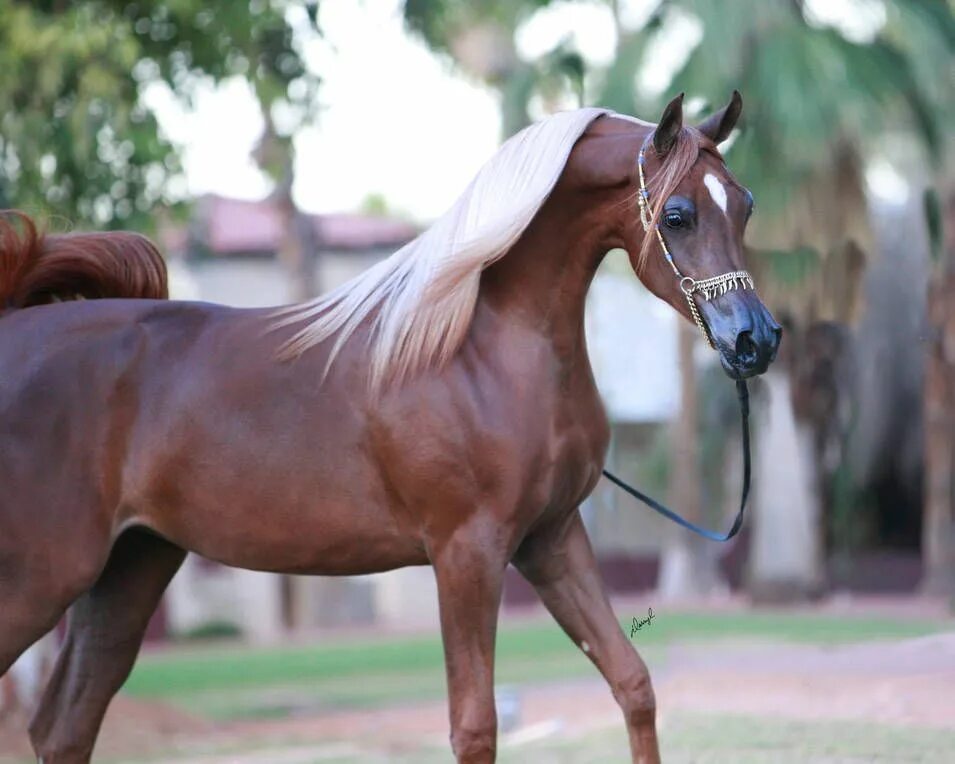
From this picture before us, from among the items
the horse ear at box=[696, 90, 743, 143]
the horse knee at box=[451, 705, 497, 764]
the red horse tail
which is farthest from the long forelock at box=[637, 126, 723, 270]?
the red horse tail

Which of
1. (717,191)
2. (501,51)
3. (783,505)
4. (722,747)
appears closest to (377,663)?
(783,505)

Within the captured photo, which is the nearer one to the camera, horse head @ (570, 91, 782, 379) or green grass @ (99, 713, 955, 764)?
horse head @ (570, 91, 782, 379)

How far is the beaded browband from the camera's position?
173 inches

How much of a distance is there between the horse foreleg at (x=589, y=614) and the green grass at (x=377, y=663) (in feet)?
27.7

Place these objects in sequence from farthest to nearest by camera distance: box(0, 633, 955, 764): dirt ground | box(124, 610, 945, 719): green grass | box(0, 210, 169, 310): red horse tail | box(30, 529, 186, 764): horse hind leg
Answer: box(124, 610, 945, 719): green grass, box(0, 633, 955, 764): dirt ground, box(0, 210, 169, 310): red horse tail, box(30, 529, 186, 764): horse hind leg

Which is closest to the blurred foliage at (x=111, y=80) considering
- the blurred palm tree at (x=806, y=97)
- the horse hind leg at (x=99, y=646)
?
the blurred palm tree at (x=806, y=97)

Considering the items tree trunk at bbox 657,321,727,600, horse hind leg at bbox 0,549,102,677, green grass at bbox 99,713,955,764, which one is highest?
horse hind leg at bbox 0,549,102,677

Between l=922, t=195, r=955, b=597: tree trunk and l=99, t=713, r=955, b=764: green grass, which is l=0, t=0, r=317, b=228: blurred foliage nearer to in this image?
l=99, t=713, r=955, b=764: green grass

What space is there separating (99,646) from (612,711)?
646 cm

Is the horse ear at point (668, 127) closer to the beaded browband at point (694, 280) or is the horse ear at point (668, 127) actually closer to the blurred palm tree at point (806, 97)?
the beaded browband at point (694, 280)

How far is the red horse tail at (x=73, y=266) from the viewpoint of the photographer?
17.8 ft

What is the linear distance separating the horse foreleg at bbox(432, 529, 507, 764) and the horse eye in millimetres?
1070

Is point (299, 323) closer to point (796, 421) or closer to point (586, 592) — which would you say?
point (586, 592)

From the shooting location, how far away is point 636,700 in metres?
4.69
